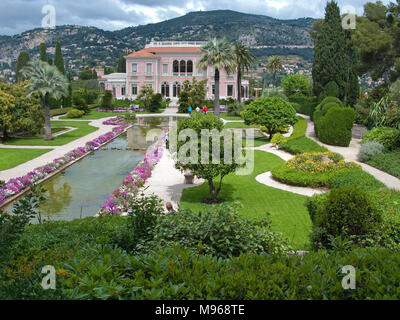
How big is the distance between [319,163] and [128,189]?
7938mm

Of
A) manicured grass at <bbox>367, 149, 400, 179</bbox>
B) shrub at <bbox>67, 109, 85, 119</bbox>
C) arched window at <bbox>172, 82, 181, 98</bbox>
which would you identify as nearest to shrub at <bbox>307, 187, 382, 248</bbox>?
manicured grass at <bbox>367, 149, 400, 179</bbox>

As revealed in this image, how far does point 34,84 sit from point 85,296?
25.5 m

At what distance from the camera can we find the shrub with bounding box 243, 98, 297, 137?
27406 millimetres

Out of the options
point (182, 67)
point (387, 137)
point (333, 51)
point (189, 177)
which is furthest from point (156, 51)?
point (189, 177)

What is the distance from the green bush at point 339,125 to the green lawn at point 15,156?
55.8ft

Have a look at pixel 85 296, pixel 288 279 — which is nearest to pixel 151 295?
pixel 85 296

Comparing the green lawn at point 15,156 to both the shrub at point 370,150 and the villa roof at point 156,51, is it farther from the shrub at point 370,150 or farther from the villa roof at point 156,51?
the villa roof at point 156,51

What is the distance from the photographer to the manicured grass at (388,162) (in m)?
16.1

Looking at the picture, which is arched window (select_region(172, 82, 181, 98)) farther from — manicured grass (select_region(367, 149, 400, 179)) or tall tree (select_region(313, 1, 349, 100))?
manicured grass (select_region(367, 149, 400, 179))

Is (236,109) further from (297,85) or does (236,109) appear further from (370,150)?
(370,150)

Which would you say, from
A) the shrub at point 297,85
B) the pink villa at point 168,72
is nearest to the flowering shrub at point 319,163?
the shrub at point 297,85

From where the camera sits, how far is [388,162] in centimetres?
1719

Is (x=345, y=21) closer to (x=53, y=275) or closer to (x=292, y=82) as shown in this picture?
(x=292, y=82)

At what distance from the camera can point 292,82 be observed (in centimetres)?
5697
